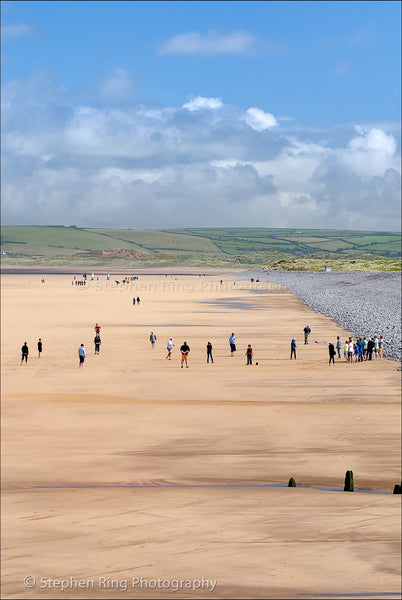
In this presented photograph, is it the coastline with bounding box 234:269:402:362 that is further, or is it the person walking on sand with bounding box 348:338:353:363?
the coastline with bounding box 234:269:402:362

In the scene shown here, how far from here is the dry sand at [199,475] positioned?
11000 mm

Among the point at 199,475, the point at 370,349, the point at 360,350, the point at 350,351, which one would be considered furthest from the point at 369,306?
the point at 199,475

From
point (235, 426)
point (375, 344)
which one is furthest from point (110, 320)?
point (235, 426)

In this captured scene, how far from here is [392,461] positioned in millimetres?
18094

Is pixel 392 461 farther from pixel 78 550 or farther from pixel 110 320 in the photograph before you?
pixel 110 320

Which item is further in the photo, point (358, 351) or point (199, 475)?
point (358, 351)

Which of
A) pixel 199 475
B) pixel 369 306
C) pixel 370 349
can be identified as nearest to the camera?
pixel 199 475

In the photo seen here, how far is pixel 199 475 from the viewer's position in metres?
16.9

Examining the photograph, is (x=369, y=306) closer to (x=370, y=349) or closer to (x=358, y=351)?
(x=370, y=349)

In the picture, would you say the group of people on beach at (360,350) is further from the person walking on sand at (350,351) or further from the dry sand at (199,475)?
the dry sand at (199,475)

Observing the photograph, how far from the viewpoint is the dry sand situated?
11000 millimetres

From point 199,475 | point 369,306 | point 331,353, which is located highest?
point 369,306

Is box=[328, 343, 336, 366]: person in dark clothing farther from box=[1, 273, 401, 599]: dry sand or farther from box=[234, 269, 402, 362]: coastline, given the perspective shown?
box=[234, 269, 402, 362]: coastline

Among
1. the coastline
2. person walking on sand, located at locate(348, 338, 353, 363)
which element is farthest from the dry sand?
the coastline
